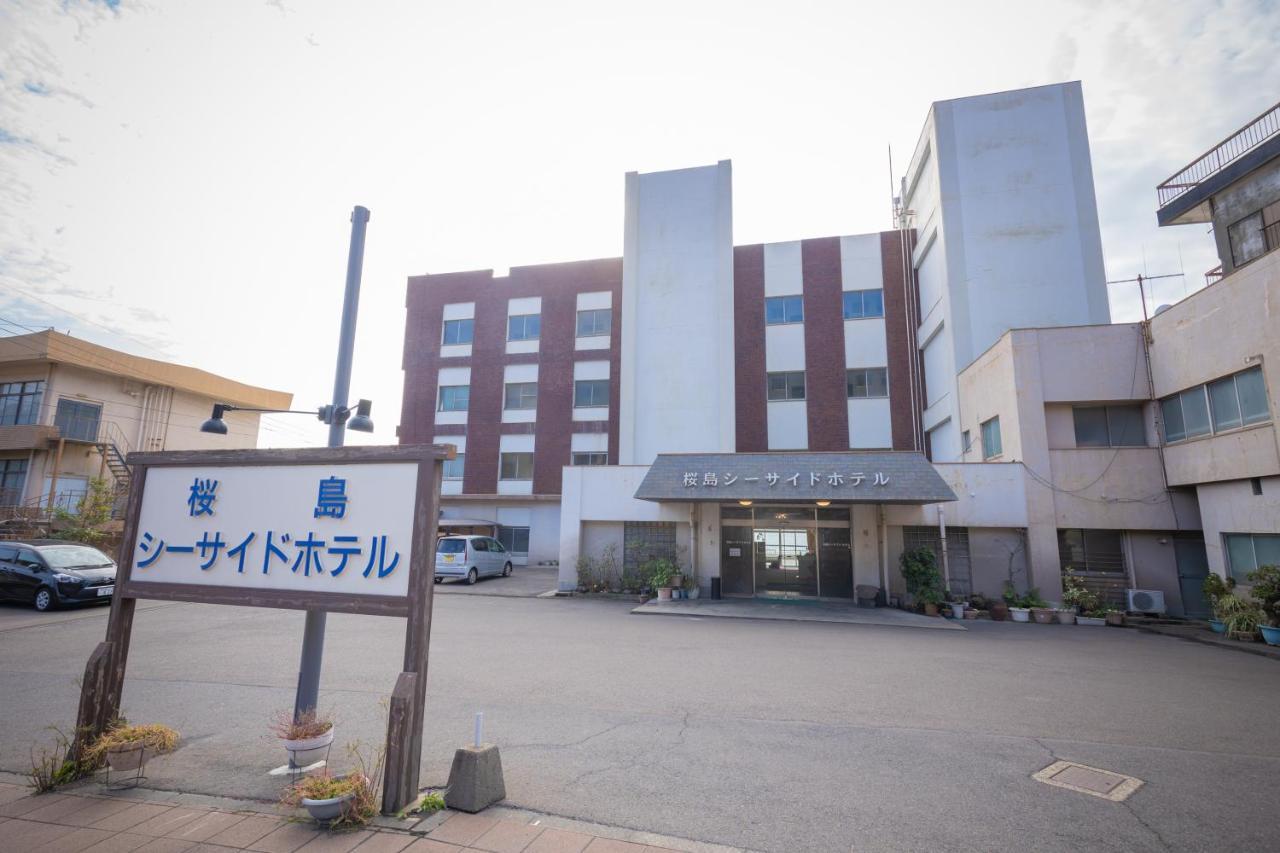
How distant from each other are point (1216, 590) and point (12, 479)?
44776mm

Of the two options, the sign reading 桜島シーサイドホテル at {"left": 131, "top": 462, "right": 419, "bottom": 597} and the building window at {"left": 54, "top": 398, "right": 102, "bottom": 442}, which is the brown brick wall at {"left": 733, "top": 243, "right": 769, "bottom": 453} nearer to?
the sign reading 桜島シーサイドホテル at {"left": 131, "top": 462, "right": 419, "bottom": 597}

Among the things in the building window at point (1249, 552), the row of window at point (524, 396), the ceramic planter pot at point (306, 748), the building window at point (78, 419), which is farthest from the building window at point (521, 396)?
the building window at point (1249, 552)

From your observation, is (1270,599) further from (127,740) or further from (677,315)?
(677,315)

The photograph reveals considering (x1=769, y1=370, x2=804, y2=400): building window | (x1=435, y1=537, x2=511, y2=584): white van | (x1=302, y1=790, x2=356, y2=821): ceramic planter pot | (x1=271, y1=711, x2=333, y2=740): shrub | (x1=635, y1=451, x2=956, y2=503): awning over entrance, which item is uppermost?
(x1=769, y1=370, x2=804, y2=400): building window

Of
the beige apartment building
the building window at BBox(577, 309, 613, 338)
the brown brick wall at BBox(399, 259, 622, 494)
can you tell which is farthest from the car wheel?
the building window at BBox(577, 309, 613, 338)

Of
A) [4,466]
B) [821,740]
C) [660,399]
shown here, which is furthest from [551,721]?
[4,466]

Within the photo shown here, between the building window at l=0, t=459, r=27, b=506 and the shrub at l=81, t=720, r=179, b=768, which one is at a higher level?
the building window at l=0, t=459, r=27, b=506

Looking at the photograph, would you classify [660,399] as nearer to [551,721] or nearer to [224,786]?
[551,721]

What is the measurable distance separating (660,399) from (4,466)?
3104 centimetres

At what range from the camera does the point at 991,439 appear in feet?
61.9

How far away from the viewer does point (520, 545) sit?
29375 mm

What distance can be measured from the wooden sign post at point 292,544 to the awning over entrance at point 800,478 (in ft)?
42.2

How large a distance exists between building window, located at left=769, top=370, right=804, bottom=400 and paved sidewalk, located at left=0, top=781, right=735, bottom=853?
77.4ft

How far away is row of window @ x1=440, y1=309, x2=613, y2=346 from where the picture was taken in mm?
30078
